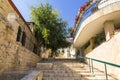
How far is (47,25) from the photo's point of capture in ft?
49.3

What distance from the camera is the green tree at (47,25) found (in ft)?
49.1

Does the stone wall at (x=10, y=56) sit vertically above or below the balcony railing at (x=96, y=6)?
below

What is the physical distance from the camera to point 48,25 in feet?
49.4

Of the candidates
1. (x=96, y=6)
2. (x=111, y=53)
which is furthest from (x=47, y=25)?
(x=111, y=53)

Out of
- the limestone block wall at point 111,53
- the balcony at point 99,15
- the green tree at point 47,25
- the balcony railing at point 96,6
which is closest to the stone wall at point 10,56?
the limestone block wall at point 111,53

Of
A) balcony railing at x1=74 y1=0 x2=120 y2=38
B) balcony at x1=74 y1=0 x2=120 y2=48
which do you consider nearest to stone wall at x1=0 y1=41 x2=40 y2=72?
balcony at x1=74 y1=0 x2=120 y2=48

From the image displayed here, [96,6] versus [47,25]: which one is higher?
[96,6]

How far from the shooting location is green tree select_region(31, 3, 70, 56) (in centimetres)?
1498

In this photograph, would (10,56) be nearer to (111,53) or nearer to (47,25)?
(111,53)

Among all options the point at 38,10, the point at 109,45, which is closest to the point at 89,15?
the point at 109,45

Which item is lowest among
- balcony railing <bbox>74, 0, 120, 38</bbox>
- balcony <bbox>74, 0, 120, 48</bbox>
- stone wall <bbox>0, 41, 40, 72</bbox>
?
stone wall <bbox>0, 41, 40, 72</bbox>

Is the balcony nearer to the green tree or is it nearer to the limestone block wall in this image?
the limestone block wall

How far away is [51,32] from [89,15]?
5906 mm

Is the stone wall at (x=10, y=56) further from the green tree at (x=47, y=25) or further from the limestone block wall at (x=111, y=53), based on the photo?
the green tree at (x=47, y=25)
